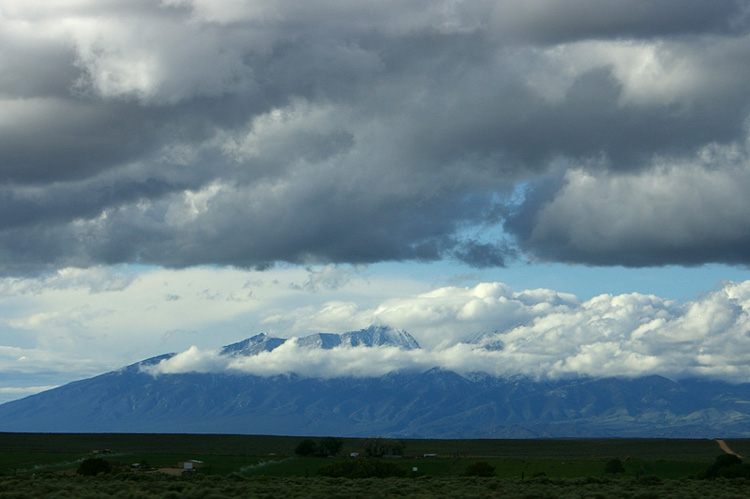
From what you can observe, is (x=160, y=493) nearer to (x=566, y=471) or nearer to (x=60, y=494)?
(x=60, y=494)

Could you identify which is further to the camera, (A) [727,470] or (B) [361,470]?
(A) [727,470]

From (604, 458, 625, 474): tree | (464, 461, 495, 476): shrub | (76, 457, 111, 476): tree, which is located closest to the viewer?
(76, 457, 111, 476): tree

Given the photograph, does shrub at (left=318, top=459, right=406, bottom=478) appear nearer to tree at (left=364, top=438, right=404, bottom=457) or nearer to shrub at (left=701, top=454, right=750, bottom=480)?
shrub at (left=701, top=454, right=750, bottom=480)

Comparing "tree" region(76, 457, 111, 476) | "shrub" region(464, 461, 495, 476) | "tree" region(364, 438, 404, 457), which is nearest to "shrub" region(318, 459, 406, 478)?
"shrub" region(464, 461, 495, 476)

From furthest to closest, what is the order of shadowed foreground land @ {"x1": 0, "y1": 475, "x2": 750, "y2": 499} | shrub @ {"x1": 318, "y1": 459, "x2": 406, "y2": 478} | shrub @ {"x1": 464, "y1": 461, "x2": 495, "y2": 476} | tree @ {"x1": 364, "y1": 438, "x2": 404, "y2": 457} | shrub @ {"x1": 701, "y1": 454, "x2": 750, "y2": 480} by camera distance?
tree @ {"x1": 364, "y1": 438, "x2": 404, "y2": 457} → shrub @ {"x1": 464, "y1": 461, "x2": 495, "y2": 476} → shrub @ {"x1": 318, "y1": 459, "x2": 406, "y2": 478} → shrub @ {"x1": 701, "y1": 454, "x2": 750, "y2": 480} → shadowed foreground land @ {"x1": 0, "y1": 475, "x2": 750, "y2": 499}

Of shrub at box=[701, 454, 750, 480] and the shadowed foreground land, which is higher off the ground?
the shadowed foreground land

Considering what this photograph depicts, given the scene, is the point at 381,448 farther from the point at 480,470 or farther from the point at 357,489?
the point at 357,489

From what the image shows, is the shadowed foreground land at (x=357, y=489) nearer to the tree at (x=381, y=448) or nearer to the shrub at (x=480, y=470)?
the shrub at (x=480, y=470)

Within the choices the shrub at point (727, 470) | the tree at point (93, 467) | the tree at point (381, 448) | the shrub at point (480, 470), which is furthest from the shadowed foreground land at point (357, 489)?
the tree at point (381, 448)

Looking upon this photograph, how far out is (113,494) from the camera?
51.6 m

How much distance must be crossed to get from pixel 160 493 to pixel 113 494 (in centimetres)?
267

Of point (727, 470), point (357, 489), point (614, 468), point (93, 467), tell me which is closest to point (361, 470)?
point (93, 467)

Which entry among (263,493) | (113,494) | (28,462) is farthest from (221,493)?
(28,462)

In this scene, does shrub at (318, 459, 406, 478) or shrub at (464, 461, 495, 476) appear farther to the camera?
shrub at (464, 461, 495, 476)
